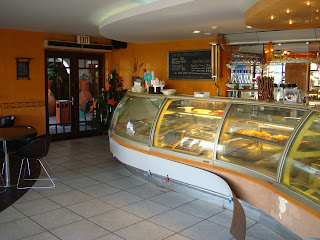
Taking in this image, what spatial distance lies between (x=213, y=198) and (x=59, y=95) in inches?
235

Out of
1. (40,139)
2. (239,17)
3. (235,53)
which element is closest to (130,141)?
(40,139)

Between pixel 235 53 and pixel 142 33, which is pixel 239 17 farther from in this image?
pixel 142 33

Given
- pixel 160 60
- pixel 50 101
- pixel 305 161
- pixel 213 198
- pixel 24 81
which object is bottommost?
pixel 213 198

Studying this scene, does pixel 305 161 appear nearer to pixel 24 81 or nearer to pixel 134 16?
pixel 134 16

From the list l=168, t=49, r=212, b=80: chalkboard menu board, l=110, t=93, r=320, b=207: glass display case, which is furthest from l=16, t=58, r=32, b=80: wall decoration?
l=168, t=49, r=212, b=80: chalkboard menu board

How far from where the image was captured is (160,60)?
28.8 ft

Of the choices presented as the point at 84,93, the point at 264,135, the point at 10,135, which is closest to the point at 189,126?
the point at 264,135

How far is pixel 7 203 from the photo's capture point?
460 centimetres

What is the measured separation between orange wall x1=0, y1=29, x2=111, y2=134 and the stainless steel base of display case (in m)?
3.66

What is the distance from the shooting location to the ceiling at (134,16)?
175 inches

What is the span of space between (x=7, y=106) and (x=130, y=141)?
4.05m

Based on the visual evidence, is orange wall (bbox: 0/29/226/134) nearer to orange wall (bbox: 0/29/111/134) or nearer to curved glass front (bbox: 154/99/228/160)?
orange wall (bbox: 0/29/111/134)

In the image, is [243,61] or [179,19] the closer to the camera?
[179,19]

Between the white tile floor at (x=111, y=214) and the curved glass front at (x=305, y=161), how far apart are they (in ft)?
2.43
